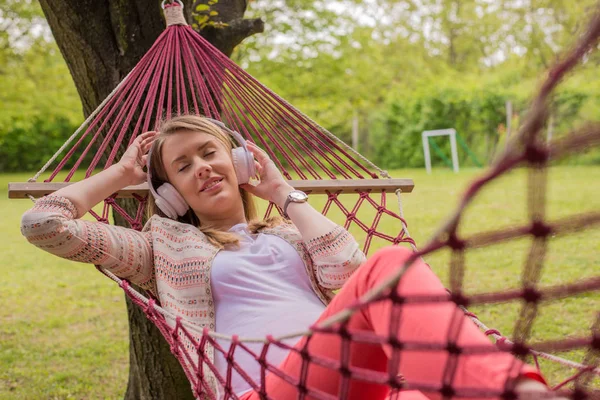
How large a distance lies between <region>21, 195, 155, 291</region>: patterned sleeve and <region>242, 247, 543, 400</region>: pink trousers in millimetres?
468

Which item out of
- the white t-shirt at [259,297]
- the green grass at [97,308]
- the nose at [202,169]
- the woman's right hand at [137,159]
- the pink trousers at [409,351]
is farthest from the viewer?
the green grass at [97,308]

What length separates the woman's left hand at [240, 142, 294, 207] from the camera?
1.73 meters

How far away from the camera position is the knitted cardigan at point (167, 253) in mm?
1429

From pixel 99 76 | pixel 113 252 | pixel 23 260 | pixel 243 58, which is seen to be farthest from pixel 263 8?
pixel 113 252

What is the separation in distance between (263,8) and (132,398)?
7801mm

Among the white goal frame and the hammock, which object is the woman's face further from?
the white goal frame

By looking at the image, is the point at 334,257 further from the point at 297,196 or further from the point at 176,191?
the point at 176,191

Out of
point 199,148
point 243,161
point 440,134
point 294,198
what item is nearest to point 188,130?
point 199,148

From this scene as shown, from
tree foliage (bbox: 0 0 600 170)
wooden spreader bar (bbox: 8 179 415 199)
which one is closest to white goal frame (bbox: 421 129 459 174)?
tree foliage (bbox: 0 0 600 170)

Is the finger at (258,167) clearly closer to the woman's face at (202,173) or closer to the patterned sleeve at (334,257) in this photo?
the woman's face at (202,173)

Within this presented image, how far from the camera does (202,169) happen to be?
5.23ft

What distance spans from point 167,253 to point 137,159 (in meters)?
0.36

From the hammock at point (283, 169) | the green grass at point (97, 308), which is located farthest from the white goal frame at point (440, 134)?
the hammock at point (283, 169)

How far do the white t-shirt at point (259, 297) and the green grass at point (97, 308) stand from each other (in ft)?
1.34
